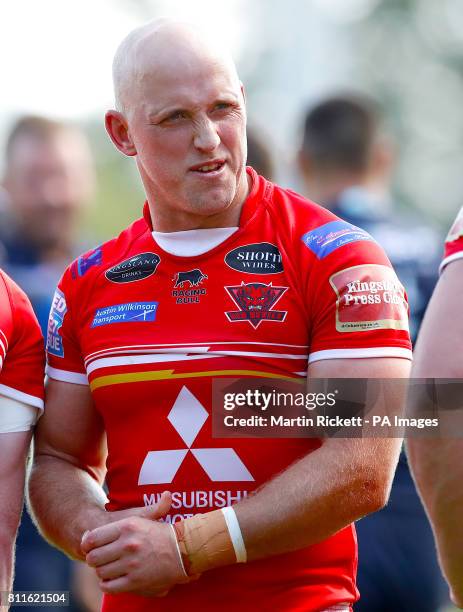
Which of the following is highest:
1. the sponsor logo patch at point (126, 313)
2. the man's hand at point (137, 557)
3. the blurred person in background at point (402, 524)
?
the sponsor logo patch at point (126, 313)

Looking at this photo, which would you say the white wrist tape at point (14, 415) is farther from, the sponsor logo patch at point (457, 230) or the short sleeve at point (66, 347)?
the sponsor logo patch at point (457, 230)

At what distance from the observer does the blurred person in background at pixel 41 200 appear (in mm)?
6738

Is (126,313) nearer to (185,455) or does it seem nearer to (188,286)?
(188,286)

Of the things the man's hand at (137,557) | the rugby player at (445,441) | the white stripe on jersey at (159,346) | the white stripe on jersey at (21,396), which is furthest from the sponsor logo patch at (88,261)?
the rugby player at (445,441)

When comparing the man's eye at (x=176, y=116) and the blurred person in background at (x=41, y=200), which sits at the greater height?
the man's eye at (x=176, y=116)

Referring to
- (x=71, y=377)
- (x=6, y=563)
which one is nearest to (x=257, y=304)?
Result: (x=71, y=377)

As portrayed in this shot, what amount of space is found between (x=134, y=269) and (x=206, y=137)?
482 millimetres

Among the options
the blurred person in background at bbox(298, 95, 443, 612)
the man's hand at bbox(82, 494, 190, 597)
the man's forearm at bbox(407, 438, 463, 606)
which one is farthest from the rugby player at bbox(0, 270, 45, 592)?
the blurred person in background at bbox(298, 95, 443, 612)

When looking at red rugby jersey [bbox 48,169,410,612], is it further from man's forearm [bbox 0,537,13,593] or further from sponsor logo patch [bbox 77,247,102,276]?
man's forearm [bbox 0,537,13,593]

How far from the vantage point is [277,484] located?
129 inches

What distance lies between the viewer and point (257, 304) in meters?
3.42

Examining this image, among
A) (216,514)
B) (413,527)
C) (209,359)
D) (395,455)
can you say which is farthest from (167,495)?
(413,527)

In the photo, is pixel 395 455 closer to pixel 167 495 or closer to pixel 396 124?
pixel 167 495

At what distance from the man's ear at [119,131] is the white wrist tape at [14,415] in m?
0.85
